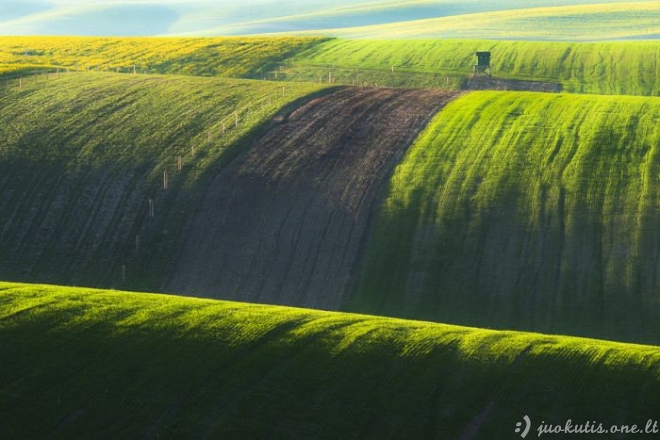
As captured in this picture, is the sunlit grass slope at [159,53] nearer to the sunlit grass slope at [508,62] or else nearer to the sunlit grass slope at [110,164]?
the sunlit grass slope at [508,62]

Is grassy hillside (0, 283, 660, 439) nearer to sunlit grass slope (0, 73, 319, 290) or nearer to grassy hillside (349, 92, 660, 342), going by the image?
grassy hillside (349, 92, 660, 342)

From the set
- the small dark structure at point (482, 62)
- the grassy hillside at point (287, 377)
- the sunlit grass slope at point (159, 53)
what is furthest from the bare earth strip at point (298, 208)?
the sunlit grass slope at point (159, 53)

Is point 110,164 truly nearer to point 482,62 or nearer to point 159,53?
point 482,62

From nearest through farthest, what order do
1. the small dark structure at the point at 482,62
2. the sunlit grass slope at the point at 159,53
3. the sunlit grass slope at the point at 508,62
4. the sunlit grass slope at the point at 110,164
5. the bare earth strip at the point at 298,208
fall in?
the bare earth strip at the point at 298,208
the sunlit grass slope at the point at 110,164
the sunlit grass slope at the point at 508,62
the small dark structure at the point at 482,62
the sunlit grass slope at the point at 159,53

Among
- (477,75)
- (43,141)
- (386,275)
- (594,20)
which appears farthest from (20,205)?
(594,20)

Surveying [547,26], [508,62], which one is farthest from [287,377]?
[547,26]
